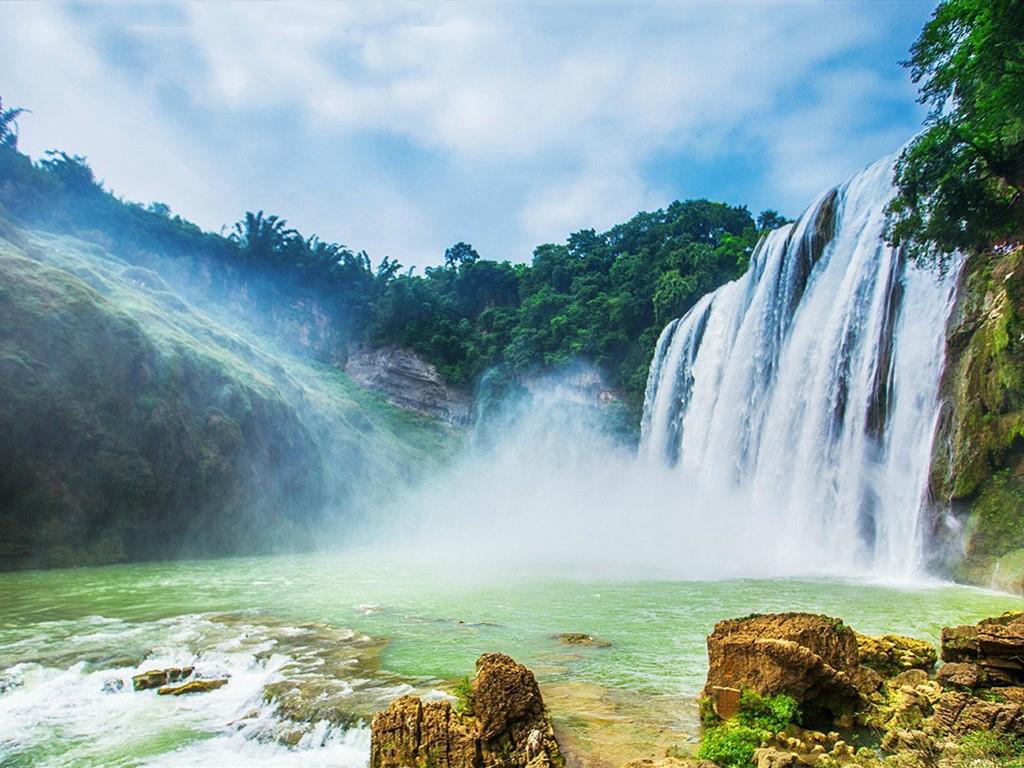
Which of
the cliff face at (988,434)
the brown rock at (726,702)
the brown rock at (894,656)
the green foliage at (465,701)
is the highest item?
the cliff face at (988,434)

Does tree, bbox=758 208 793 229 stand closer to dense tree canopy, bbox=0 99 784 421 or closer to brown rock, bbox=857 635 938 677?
dense tree canopy, bbox=0 99 784 421

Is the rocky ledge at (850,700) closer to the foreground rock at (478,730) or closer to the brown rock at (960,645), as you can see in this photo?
the brown rock at (960,645)

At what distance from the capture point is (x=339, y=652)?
24.1 ft

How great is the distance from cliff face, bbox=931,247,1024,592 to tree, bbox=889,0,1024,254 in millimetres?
1148

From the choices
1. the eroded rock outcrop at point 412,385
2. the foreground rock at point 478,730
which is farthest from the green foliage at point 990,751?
the eroded rock outcrop at point 412,385

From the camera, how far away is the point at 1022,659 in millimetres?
4723

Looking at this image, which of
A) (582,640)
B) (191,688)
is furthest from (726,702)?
(191,688)

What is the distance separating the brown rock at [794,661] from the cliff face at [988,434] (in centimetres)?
852

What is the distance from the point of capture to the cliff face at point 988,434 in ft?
38.4

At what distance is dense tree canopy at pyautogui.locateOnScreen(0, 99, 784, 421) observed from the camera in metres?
41.0

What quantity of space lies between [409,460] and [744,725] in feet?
128

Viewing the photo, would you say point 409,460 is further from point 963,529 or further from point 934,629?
point 934,629

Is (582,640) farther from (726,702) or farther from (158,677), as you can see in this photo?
(158,677)

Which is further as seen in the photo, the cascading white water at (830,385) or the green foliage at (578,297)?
the green foliage at (578,297)
